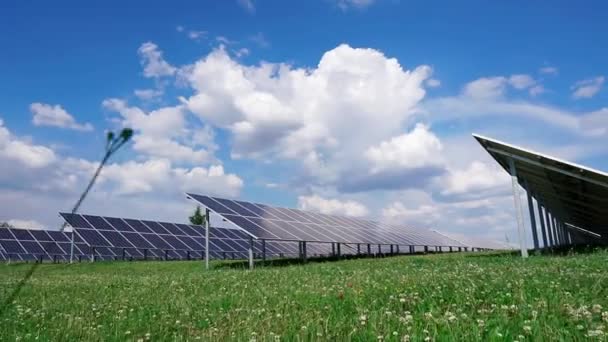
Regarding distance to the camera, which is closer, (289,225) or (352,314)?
(352,314)

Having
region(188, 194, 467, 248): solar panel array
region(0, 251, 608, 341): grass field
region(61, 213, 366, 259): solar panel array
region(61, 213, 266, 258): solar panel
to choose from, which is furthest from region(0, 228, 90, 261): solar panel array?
region(0, 251, 608, 341): grass field

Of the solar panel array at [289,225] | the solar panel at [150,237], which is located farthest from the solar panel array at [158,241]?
the solar panel array at [289,225]

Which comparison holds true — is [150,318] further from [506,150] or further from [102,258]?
[102,258]

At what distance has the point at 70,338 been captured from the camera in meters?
5.52

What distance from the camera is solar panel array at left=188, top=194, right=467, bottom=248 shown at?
84.5ft

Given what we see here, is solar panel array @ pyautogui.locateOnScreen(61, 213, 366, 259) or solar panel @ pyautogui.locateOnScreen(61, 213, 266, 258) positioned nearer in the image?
solar panel @ pyautogui.locateOnScreen(61, 213, 266, 258)

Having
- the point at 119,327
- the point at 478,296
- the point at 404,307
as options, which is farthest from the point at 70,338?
the point at 478,296

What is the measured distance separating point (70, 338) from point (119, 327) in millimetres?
600

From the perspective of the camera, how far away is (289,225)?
29.9 metres

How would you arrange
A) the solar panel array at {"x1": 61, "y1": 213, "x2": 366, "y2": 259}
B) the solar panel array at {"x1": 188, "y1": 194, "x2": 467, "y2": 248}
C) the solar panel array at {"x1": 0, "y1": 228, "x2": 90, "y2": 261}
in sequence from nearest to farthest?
the solar panel array at {"x1": 188, "y1": 194, "x2": 467, "y2": 248} → the solar panel array at {"x1": 61, "y1": 213, "x2": 366, "y2": 259} → the solar panel array at {"x1": 0, "y1": 228, "x2": 90, "y2": 261}

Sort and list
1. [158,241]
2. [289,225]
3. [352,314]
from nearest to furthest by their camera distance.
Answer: [352,314] → [289,225] → [158,241]

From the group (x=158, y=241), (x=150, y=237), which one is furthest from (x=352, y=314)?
(x=150, y=237)

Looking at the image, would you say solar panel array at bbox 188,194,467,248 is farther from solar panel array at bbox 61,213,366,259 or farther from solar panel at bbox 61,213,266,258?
solar panel at bbox 61,213,266,258

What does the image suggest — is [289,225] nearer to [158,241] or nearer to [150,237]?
[158,241]
